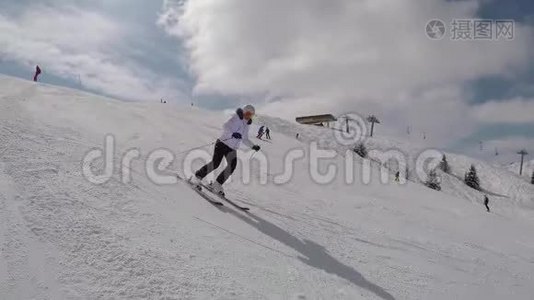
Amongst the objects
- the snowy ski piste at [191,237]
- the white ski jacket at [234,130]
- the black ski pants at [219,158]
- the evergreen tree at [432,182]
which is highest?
the white ski jacket at [234,130]

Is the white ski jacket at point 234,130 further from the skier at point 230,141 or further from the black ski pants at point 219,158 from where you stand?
the black ski pants at point 219,158

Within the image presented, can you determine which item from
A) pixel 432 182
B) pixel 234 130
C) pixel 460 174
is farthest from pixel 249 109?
pixel 460 174

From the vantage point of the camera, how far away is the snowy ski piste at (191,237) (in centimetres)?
397

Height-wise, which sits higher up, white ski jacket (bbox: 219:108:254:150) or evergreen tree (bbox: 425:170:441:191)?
white ski jacket (bbox: 219:108:254:150)

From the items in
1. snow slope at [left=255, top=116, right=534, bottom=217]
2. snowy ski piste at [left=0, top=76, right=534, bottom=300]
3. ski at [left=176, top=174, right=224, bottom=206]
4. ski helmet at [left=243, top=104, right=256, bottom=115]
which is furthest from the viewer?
snow slope at [left=255, top=116, right=534, bottom=217]

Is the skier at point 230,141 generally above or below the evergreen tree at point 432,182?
above

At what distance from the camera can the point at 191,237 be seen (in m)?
5.30

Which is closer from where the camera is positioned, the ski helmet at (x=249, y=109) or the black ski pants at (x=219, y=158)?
the ski helmet at (x=249, y=109)

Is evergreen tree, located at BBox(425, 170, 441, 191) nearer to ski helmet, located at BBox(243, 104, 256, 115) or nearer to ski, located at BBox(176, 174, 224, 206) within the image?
ski helmet, located at BBox(243, 104, 256, 115)

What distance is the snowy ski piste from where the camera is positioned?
13.0 feet

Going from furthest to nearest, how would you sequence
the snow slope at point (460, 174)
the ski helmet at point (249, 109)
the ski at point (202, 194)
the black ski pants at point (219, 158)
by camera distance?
1. the snow slope at point (460, 174)
2. the black ski pants at point (219, 158)
3. the ski helmet at point (249, 109)
4. the ski at point (202, 194)

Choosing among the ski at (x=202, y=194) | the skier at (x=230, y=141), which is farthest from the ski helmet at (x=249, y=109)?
the ski at (x=202, y=194)

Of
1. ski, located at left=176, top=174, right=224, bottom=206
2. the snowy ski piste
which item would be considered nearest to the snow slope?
the snowy ski piste

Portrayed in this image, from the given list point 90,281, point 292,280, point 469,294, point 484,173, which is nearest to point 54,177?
point 90,281
